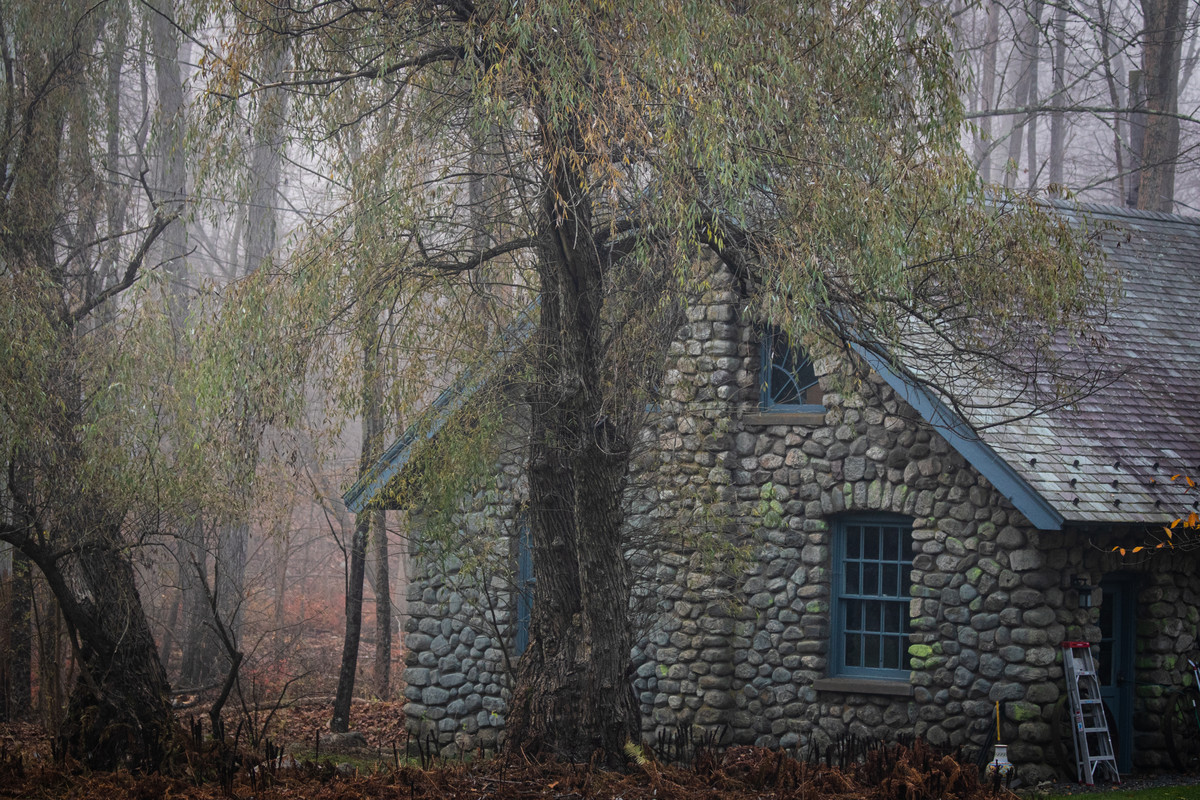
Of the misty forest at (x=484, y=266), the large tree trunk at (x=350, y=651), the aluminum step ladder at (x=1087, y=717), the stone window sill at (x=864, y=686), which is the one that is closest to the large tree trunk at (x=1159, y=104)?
the misty forest at (x=484, y=266)

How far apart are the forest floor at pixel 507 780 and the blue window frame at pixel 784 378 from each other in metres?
3.76

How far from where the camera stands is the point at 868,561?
10.6 metres

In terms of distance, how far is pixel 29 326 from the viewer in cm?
862

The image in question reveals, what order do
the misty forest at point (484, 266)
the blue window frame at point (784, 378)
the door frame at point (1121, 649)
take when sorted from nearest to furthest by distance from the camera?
the misty forest at point (484, 266) → the door frame at point (1121, 649) → the blue window frame at point (784, 378)

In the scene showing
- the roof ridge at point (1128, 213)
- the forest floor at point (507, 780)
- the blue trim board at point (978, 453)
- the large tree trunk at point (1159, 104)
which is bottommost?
the forest floor at point (507, 780)

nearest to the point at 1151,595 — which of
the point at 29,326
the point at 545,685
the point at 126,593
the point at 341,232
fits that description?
the point at 545,685

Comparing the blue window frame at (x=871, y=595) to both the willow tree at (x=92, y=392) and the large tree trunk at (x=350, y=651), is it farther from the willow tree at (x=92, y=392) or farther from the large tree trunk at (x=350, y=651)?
the willow tree at (x=92, y=392)

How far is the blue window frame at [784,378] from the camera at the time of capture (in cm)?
1114

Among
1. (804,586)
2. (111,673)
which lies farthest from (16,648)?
(804,586)

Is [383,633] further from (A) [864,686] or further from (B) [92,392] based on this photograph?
(A) [864,686]

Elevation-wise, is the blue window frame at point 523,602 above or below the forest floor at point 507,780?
above

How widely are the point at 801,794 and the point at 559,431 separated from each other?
9.61ft

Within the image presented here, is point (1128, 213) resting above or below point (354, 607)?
above

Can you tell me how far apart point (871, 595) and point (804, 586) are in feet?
2.02
